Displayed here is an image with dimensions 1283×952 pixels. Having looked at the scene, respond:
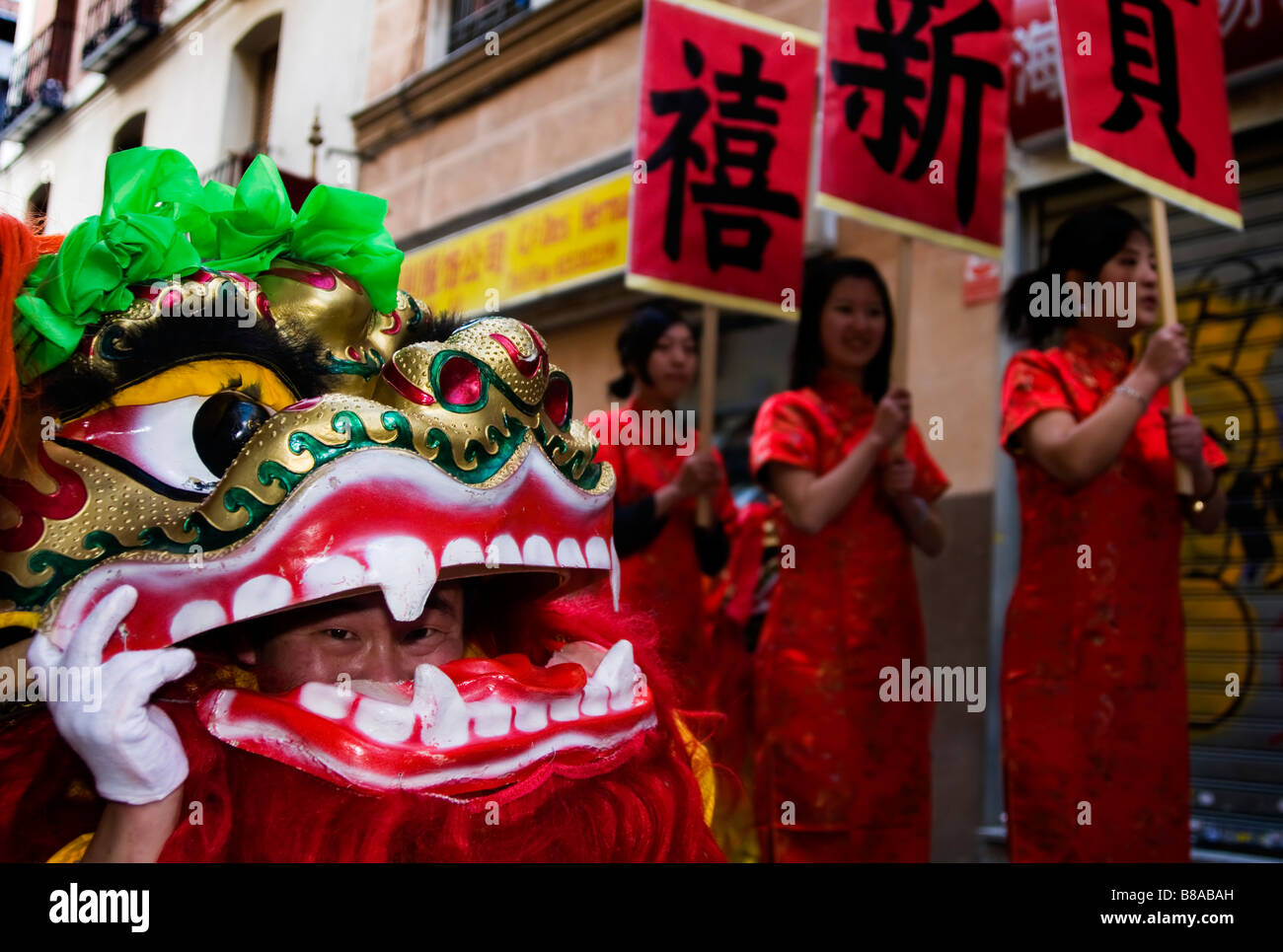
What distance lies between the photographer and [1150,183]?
275cm

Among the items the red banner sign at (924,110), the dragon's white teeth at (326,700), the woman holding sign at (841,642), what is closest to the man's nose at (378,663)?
the dragon's white teeth at (326,700)

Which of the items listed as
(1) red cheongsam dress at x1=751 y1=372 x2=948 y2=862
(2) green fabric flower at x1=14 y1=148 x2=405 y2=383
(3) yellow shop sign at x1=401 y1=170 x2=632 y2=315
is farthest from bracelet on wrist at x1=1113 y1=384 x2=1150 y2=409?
(3) yellow shop sign at x1=401 y1=170 x2=632 y2=315

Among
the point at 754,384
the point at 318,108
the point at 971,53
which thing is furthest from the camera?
the point at 754,384

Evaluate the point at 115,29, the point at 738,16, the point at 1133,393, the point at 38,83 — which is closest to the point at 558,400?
the point at 38,83

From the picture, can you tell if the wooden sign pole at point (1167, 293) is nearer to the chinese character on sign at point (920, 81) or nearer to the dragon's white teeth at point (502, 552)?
the chinese character on sign at point (920, 81)

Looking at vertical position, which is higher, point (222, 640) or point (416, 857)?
point (222, 640)

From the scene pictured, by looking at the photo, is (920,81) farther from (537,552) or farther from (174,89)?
(537,552)

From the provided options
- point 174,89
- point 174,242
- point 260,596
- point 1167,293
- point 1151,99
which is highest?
point 1151,99

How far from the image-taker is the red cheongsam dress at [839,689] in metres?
2.81

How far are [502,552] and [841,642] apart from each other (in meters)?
1.73

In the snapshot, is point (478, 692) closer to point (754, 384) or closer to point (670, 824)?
point (670, 824)
